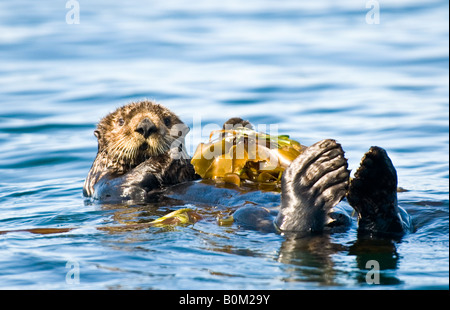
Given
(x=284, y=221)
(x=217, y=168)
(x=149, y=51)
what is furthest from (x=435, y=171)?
(x=149, y=51)

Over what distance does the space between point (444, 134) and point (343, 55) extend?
3822 mm

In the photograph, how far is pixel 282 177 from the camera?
4.67 metres

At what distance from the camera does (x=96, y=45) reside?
13.5m

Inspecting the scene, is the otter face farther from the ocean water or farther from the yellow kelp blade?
the yellow kelp blade

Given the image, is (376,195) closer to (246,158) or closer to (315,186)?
(315,186)

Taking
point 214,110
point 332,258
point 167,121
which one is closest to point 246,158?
point 167,121

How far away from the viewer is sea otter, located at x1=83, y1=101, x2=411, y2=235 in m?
4.45

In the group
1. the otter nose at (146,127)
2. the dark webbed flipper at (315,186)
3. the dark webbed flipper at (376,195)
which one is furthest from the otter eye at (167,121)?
the dark webbed flipper at (376,195)

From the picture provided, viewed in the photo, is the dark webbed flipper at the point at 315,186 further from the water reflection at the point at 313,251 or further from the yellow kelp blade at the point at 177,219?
the yellow kelp blade at the point at 177,219

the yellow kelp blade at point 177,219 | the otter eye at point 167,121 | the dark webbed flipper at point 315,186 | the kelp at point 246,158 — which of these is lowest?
the yellow kelp blade at point 177,219

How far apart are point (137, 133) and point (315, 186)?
185 centimetres

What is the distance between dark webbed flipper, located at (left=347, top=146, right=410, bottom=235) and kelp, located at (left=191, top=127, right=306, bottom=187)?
1.22 m

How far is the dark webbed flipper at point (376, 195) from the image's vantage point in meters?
4.32

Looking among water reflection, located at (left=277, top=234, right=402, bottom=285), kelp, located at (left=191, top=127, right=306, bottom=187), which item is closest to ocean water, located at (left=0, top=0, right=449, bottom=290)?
water reflection, located at (left=277, top=234, right=402, bottom=285)
